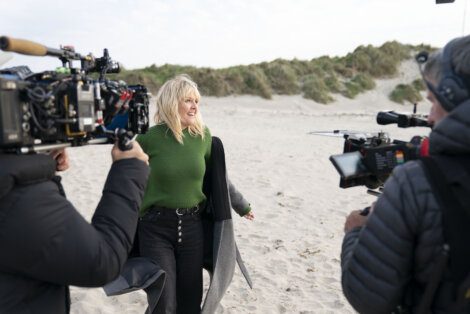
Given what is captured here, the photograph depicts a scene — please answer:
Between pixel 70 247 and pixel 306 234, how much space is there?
177 inches

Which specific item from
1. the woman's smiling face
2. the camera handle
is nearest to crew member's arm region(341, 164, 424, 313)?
the camera handle

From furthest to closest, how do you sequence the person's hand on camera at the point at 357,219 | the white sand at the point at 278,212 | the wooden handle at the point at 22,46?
the white sand at the point at 278,212 → the person's hand on camera at the point at 357,219 → the wooden handle at the point at 22,46

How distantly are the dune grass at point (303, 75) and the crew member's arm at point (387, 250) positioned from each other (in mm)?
20043

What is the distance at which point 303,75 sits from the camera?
24984 mm

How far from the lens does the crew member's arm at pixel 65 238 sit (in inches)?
54.3

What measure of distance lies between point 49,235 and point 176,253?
1709 mm

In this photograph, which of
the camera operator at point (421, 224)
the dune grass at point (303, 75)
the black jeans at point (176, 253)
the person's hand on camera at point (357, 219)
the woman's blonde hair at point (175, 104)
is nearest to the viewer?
the camera operator at point (421, 224)

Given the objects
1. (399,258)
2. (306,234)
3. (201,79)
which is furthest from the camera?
(201,79)

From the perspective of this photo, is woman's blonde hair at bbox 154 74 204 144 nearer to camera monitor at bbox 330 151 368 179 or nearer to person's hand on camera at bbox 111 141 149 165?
person's hand on camera at bbox 111 141 149 165

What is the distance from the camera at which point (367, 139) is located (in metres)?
2.05

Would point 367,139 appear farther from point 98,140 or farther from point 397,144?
point 98,140

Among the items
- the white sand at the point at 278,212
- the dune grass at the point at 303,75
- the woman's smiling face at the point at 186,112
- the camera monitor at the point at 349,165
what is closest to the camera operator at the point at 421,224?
the camera monitor at the point at 349,165

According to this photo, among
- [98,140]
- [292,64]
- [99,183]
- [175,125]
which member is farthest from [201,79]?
Answer: [98,140]

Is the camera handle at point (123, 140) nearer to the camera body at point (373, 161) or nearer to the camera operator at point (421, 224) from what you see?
the camera body at point (373, 161)
